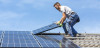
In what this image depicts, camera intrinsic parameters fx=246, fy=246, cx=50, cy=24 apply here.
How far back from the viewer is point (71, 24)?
1491cm

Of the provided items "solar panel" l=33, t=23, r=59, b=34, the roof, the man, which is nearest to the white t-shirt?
the man

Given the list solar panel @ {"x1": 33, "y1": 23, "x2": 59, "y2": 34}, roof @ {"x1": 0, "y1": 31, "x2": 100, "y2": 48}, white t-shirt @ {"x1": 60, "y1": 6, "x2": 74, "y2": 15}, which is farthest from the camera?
solar panel @ {"x1": 33, "y1": 23, "x2": 59, "y2": 34}

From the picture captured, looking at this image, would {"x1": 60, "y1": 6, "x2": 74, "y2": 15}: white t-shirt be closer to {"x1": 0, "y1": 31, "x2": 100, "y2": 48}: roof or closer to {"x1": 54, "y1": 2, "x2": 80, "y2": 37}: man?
{"x1": 54, "y1": 2, "x2": 80, "y2": 37}: man

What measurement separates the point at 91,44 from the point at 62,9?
8.56ft

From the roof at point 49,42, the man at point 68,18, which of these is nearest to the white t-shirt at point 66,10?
the man at point 68,18

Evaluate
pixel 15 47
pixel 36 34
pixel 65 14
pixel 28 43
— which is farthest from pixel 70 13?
pixel 15 47

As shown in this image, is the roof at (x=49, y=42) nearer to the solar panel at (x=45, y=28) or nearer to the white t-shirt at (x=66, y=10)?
the solar panel at (x=45, y=28)

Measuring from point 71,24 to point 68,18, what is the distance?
0.45 metres

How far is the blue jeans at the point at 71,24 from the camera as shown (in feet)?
48.5

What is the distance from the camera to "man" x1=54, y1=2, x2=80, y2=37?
14.3 metres

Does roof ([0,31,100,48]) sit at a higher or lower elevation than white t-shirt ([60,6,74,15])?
lower

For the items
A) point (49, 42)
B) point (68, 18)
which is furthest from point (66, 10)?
point (49, 42)

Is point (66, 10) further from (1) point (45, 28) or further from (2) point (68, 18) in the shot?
(1) point (45, 28)

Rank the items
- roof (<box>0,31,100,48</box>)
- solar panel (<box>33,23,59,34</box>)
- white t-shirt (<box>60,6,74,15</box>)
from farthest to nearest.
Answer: solar panel (<box>33,23,59,34</box>), white t-shirt (<box>60,6,74,15</box>), roof (<box>0,31,100,48</box>)
